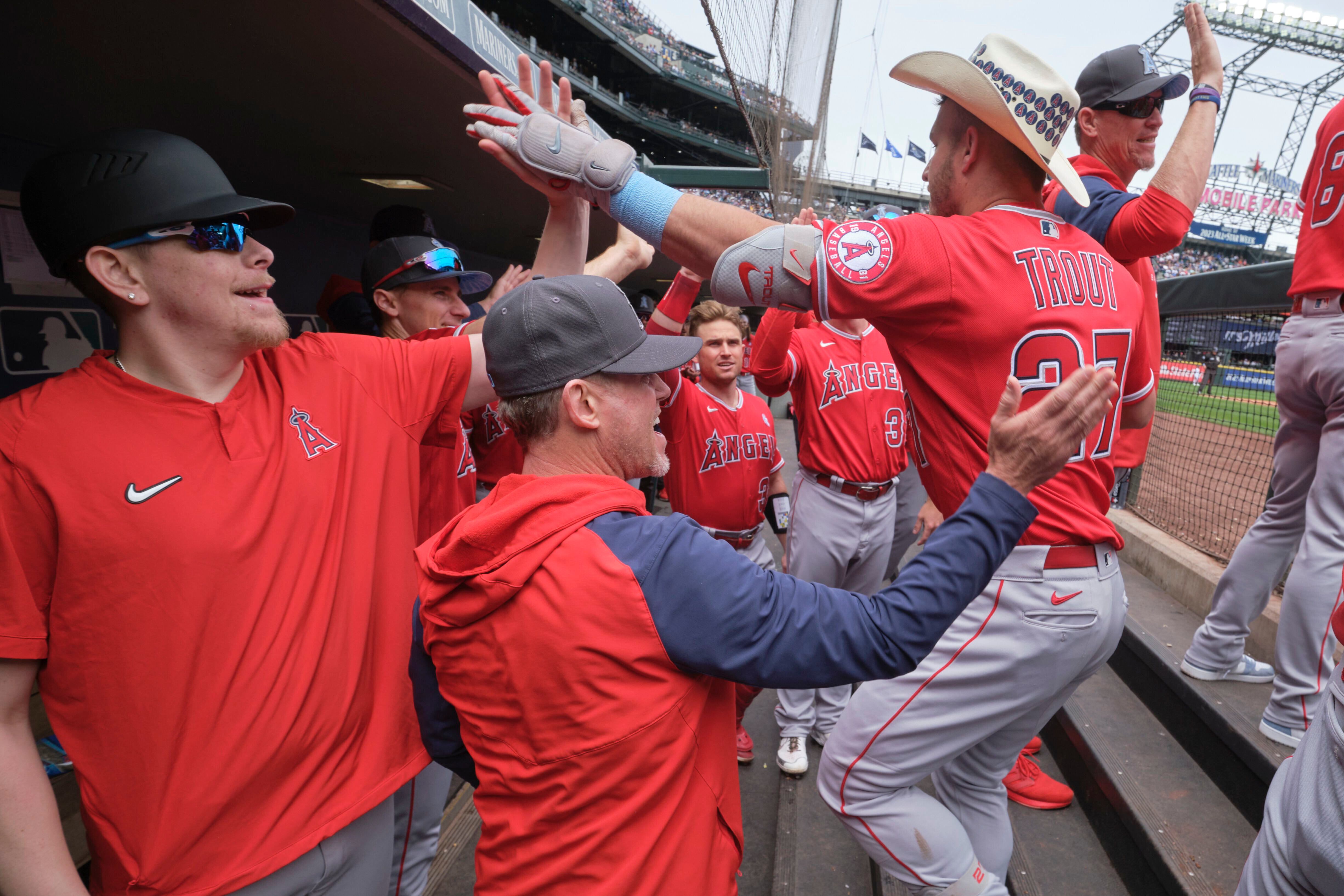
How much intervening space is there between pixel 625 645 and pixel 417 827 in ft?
4.63

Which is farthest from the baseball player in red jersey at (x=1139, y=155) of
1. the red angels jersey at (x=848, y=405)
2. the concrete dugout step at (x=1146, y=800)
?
the concrete dugout step at (x=1146, y=800)

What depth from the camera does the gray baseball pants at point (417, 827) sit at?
1.85 meters

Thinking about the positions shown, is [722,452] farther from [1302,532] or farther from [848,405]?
[1302,532]

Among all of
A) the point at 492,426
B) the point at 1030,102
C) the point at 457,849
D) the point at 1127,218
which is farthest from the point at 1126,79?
the point at 457,849

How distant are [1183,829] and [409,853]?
238 centimetres

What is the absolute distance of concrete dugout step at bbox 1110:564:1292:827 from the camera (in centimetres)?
217

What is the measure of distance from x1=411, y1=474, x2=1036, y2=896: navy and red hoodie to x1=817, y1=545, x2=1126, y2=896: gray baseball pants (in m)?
0.47

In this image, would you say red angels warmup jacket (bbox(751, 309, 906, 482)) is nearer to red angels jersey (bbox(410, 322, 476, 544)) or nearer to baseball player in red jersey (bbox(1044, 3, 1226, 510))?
baseball player in red jersey (bbox(1044, 3, 1226, 510))

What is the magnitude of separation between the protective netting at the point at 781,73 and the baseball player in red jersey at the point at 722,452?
1887 mm

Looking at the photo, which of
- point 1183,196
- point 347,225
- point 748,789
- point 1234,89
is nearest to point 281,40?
point 1183,196

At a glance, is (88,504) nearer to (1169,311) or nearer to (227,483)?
(227,483)

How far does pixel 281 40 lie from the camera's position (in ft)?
6.04

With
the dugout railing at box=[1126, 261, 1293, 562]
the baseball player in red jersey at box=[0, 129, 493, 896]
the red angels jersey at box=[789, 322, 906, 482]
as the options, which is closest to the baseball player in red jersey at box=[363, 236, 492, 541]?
the baseball player in red jersey at box=[0, 129, 493, 896]

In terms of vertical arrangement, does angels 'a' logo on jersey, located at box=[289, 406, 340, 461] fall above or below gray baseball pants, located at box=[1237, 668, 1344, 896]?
above
